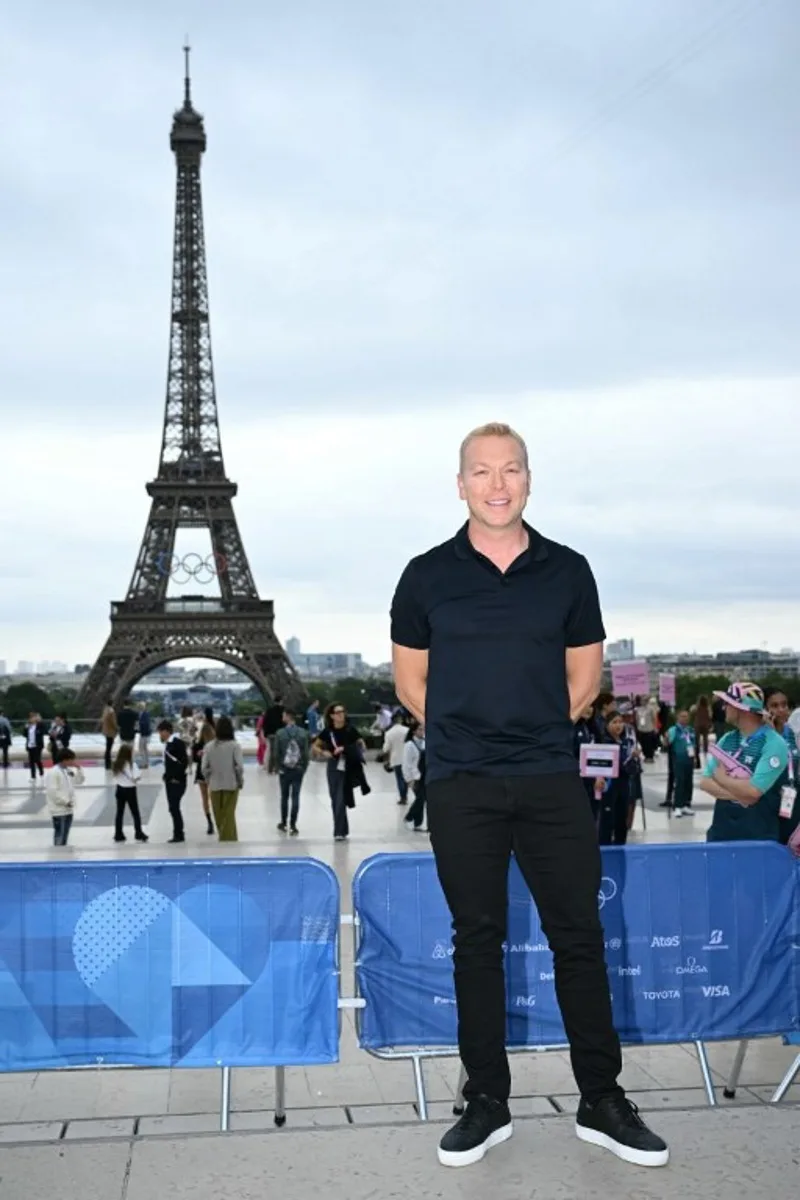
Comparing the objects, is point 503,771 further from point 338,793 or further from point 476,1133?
point 338,793

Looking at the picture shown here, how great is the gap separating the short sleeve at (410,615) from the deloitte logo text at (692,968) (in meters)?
2.07

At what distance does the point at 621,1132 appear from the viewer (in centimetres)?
381

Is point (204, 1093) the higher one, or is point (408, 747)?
point (408, 747)

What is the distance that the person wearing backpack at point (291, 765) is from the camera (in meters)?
15.6

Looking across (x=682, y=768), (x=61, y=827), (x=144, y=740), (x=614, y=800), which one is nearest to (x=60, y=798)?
(x=61, y=827)

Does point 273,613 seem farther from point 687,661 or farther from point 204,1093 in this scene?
point 687,661

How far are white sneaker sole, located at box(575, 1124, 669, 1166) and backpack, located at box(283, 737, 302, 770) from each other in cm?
1186

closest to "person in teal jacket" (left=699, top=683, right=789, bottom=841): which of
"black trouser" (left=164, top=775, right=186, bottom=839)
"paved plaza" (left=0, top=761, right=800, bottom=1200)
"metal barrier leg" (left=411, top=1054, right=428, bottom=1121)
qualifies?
"paved plaza" (left=0, top=761, right=800, bottom=1200)

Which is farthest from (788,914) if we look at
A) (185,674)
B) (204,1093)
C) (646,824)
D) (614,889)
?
(185,674)

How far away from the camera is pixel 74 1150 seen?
3965 mm

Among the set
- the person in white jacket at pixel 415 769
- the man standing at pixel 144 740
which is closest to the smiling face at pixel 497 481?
the person in white jacket at pixel 415 769

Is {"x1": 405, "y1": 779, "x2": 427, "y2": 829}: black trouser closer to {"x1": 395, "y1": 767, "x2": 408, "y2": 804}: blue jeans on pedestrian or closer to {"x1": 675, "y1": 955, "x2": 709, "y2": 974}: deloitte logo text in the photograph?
{"x1": 395, "y1": 767, "x2": 408, "y2": 804}: blue jeans on pedestrian

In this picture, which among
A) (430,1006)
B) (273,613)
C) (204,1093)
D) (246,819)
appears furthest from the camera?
(273,613)

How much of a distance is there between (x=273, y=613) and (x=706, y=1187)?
5590 centimetres
